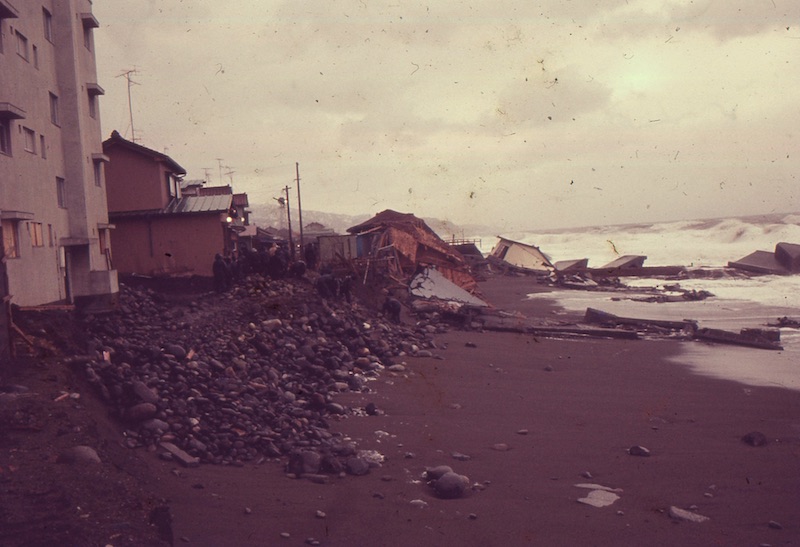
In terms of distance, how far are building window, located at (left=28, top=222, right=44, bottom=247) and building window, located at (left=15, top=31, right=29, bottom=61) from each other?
4213mm

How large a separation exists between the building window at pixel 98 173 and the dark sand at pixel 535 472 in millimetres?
13740

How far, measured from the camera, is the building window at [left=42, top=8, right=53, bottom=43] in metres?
18.3

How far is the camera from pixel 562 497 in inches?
294

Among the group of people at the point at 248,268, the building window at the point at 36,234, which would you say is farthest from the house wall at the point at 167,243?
the building window at the point at 36,234

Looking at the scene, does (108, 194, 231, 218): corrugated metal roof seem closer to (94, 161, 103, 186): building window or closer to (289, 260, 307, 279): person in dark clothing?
(94, 161, 103, 186): building window

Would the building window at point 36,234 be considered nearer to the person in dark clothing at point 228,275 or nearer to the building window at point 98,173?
the person in dark clothing at point 228,275

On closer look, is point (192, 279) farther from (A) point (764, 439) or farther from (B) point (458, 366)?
(A) point (764, 439)

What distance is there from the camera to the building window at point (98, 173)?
21.5 metres

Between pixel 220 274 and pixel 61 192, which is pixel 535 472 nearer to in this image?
pixel 220 274

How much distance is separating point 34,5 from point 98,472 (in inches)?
614

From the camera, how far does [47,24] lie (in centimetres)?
1864

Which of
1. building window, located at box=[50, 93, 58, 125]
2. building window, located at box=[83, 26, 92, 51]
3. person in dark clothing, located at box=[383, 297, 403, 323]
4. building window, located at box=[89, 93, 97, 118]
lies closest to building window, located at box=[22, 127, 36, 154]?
building window, located at box=[50, 93, 58, 125]

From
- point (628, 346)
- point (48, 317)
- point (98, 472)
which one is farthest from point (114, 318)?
point (628, 346)

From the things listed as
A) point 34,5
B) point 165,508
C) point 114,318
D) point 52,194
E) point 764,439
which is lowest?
point 764,439
